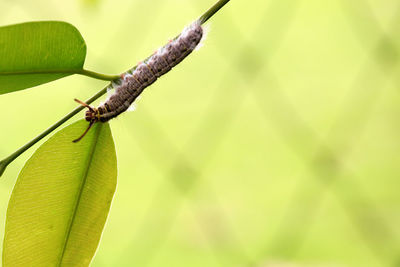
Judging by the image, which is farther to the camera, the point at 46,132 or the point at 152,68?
the point at 152,68

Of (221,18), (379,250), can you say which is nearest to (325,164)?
(379,250)

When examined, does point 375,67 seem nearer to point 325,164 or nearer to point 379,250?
point 325,164
